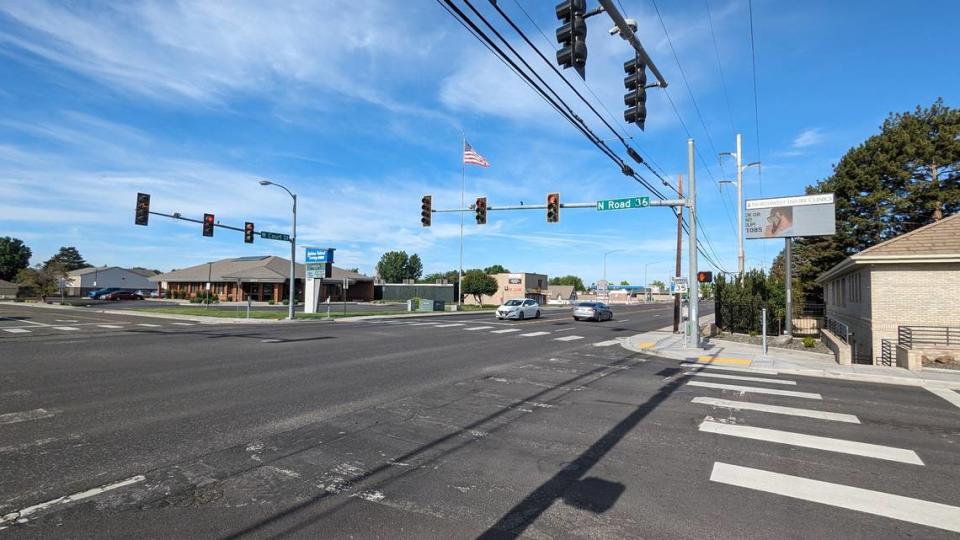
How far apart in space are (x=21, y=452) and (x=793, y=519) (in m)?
7.89

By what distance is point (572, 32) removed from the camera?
7578mm

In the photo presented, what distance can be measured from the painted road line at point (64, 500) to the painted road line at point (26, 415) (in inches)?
137

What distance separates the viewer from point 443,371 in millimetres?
11773

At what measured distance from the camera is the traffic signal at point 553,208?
2052cm

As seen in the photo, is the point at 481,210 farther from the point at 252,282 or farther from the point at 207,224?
the point at 252,282

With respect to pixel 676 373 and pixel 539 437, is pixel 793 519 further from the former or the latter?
pixel 676 373

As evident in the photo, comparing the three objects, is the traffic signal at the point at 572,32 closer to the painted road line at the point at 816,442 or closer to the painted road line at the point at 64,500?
the painted road line at the point at 816,442

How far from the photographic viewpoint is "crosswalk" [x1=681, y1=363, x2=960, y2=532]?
4.38 m

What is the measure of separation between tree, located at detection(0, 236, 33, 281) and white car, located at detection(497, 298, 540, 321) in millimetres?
127379

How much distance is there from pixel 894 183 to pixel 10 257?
507 feet

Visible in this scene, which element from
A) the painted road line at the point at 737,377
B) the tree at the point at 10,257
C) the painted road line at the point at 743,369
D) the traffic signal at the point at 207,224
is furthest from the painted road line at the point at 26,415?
the tree at the point at 10,257

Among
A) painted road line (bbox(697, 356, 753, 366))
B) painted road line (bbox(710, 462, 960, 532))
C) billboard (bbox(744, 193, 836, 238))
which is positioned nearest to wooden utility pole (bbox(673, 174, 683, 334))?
billboard (bbox(744, 193, 836, 238))

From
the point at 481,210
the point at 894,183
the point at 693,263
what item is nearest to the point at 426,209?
the point at 481,210

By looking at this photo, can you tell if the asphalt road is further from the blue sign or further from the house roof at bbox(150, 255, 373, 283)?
the house roof at bbox(150, 255, 373, 283)
